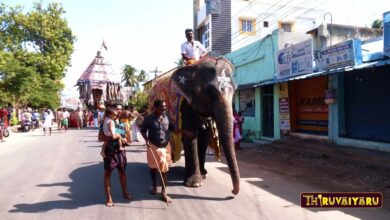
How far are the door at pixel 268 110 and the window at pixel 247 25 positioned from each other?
13324 millimetres

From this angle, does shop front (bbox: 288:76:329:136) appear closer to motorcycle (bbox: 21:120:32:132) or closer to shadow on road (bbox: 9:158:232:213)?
shadow on road (bbox: 9:158:232:213)

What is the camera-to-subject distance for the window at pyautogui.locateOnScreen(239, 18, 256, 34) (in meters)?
28.2

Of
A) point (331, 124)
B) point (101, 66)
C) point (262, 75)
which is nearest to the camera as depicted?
point (331, 124)

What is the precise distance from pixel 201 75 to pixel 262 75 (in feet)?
34.0

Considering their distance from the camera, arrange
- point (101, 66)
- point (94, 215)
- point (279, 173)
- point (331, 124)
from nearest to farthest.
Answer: point (94, 215) → point (279, 173) → point (331, 124) → point (101, 66)

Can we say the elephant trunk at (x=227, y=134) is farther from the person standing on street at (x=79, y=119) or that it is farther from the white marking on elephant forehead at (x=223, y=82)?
the person standing on street at (x=79, y=119)

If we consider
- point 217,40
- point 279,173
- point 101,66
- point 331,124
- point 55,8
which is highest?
point 55,8

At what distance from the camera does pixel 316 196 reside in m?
6.20

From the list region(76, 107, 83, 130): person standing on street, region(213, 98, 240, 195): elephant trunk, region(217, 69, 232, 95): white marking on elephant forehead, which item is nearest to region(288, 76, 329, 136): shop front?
region(217, 69, 232, 95): white marking on elephant forehead

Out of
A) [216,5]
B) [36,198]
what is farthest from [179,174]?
[216,5]

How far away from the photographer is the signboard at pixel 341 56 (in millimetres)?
9945

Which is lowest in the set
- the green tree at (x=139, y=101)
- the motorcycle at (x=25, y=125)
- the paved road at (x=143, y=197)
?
the paved road at (x=143, y=197)

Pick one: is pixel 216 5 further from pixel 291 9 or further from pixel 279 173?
pixel 279 173

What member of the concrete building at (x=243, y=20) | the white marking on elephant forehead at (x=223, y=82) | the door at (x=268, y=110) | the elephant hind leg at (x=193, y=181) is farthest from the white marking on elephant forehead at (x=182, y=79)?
the concrete building at (x=243, y=20)
